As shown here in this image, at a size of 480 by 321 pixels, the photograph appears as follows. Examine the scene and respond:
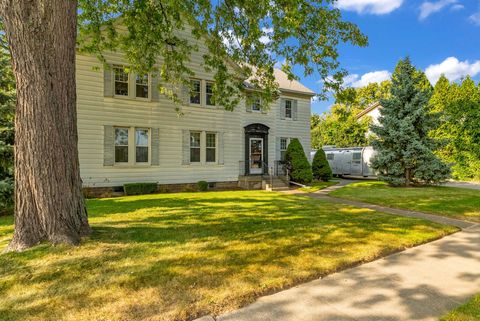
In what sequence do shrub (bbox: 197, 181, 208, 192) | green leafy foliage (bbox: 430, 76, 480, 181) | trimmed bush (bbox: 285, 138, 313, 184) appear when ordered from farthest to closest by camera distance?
green leafy foliage (bbox: 430, 76, 480, 181) < trimmed bush (bbox: 285, 138, 313, 184) < shrub (bbox: 197, 181, 208, 192)

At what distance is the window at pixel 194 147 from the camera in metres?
14.2

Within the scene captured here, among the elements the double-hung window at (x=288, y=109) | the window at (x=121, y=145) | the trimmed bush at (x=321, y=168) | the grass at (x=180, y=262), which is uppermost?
the double-hung window at (x=288, y=109)

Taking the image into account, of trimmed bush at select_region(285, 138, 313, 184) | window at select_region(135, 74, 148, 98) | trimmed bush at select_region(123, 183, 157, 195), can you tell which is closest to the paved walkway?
trimmed bush at select_region(123, 183, 157, 195)

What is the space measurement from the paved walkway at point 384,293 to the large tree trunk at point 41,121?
3.25m

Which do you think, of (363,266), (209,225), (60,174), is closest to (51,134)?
(60,174)

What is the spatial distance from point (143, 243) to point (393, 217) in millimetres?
6422

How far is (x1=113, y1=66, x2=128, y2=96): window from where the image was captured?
1235 cm

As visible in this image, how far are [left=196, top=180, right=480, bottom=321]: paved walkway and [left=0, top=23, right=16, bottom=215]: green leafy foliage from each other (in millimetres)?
8301

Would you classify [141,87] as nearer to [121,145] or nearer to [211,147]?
[121,145]

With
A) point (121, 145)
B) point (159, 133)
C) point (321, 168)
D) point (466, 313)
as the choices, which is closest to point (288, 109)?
point (321, 168)

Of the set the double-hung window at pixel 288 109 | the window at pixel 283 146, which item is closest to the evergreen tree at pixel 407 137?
the double-hung window at pixel 288 109

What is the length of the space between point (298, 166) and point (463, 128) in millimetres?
13911

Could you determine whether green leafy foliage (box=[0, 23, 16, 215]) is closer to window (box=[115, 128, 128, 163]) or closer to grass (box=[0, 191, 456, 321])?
grass (box=[0, 191, 456, 321])

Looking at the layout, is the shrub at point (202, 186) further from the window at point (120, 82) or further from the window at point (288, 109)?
the window at point (288, 109)
